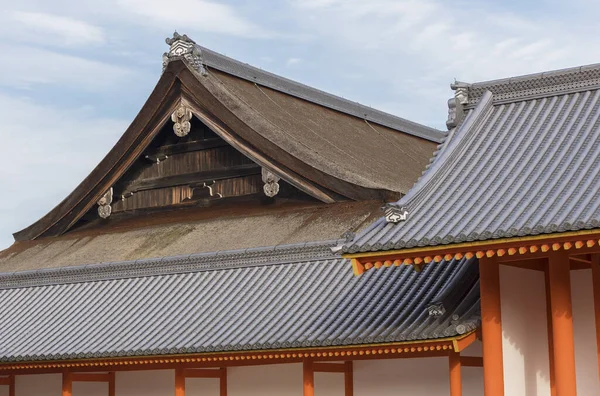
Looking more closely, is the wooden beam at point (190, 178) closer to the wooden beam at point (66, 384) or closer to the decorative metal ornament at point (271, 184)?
the decorative metal ornament at point (271, 184)

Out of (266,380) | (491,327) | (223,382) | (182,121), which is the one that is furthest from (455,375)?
(182,121)

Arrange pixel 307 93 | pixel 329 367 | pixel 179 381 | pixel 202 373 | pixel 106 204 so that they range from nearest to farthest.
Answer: pixel 329 367 < pixel 179 381 < pixel 202 373 < pixel 106 204 < pixel 307 93

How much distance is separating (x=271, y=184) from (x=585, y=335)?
9.99m

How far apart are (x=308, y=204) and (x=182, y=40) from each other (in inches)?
200

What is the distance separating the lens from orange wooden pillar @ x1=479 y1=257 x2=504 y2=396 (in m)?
16.0

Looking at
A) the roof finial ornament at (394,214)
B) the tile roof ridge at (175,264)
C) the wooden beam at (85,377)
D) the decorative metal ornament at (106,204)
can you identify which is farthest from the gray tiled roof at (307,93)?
the roof finial ornament at (394,214)

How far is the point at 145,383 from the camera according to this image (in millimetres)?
21766

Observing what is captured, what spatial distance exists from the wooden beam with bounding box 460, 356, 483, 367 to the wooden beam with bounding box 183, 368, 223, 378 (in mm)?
4832

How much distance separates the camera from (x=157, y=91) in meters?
26.9

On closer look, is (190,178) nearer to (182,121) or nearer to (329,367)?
(182,121)

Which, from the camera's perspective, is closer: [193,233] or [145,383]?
[145,383]

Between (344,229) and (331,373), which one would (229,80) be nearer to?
(344,229)

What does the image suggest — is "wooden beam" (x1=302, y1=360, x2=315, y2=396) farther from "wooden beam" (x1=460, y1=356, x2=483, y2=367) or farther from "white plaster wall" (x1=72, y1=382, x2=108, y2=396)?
"white plaster wall" (x1=72, y1=382, x2=108, y2=396)

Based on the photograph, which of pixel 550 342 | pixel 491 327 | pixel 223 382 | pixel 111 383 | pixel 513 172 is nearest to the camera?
pixel 491 327
